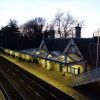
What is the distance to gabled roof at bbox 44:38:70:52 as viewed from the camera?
44875mm

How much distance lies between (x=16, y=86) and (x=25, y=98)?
5.73 m

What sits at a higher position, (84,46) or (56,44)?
(84,46)

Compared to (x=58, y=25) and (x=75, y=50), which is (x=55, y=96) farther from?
(x=58, y=25)

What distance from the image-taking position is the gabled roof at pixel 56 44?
1767 inches

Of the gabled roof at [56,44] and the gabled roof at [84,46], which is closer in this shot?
the gabled roof at [84,46]

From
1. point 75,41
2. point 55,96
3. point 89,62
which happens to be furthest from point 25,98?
point 75,41

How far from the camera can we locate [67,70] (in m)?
35.2

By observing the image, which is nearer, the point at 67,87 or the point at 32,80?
the point at 67,87

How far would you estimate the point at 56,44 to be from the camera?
160ft

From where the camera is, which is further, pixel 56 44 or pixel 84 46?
pixel 56 44

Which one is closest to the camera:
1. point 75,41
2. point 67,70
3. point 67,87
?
point 67,87

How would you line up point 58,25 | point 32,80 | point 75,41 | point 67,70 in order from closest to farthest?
point 32,80, point 67,70, point 75,41, point 58,25

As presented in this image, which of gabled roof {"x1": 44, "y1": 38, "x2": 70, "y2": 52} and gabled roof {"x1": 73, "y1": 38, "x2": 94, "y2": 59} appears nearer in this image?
gabled roof {"x1": 73, "y1": 38, "x2": 94, "y2": 59}

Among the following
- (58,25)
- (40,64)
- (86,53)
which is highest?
(58,25)
